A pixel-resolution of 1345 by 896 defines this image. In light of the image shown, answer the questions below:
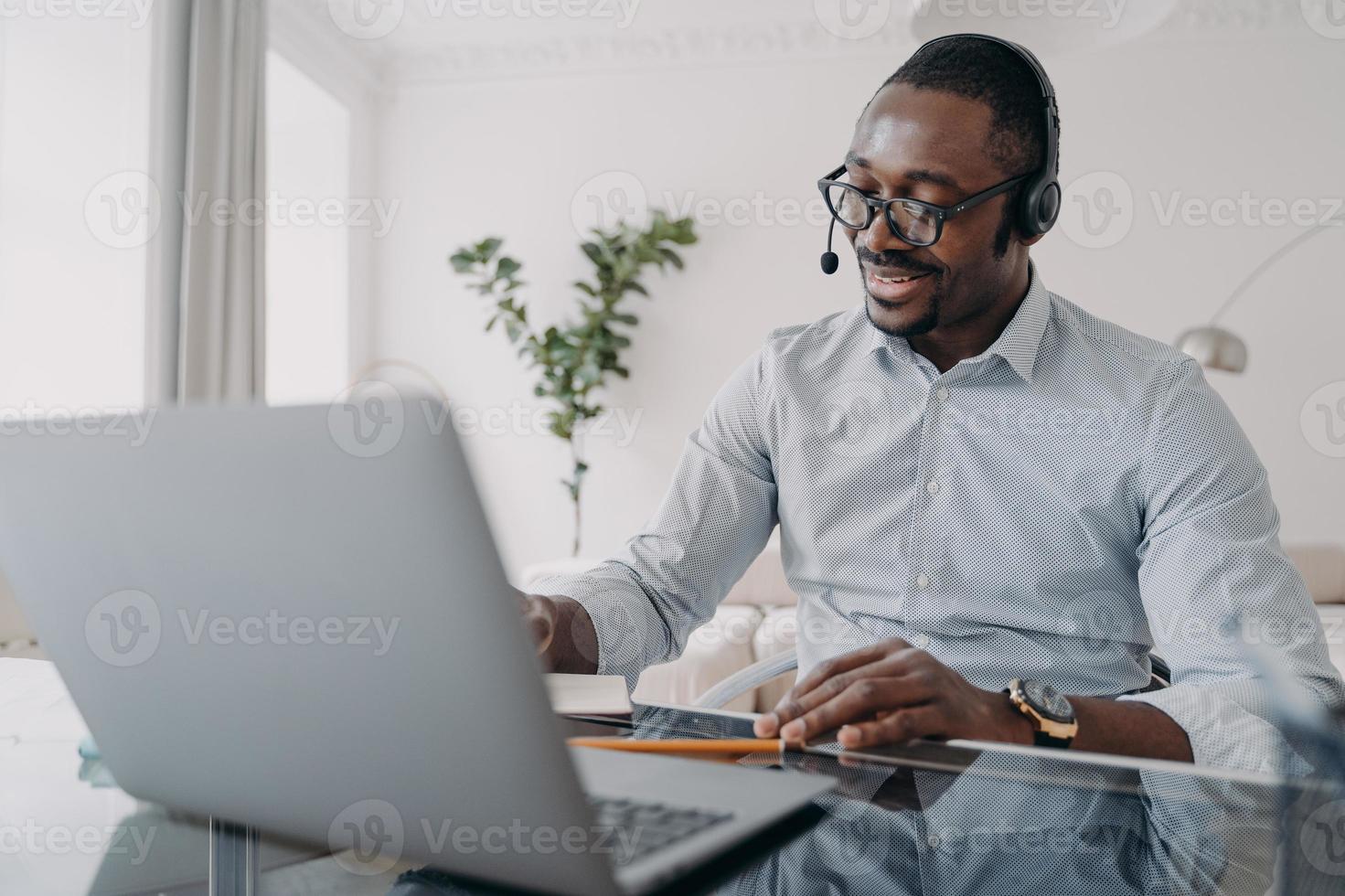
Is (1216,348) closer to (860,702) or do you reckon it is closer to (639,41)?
(639,41)

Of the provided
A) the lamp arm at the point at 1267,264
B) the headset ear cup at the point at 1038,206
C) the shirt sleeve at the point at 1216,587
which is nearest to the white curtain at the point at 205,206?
the headset ear cup at the point at 1038,206

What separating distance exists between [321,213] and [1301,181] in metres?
4.00

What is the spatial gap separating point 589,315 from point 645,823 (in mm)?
3988

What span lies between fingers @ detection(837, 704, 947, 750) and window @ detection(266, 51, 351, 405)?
148 inches

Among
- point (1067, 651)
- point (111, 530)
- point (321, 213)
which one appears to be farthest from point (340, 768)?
point (321, 213)

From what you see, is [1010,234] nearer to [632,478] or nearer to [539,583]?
[539,583]

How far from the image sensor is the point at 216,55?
3312 mm

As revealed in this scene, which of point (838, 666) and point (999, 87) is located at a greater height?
point (999, 87)

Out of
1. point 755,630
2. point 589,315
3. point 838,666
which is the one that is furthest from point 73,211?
point 838,666

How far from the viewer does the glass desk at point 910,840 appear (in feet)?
1.71

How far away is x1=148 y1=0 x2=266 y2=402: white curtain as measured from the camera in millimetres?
3223

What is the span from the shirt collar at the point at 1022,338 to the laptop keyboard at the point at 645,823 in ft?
3.17

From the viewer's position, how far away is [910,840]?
0.58 meters

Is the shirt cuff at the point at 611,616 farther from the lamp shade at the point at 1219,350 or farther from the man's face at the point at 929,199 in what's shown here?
the lamp shade at the point at 1219,350
